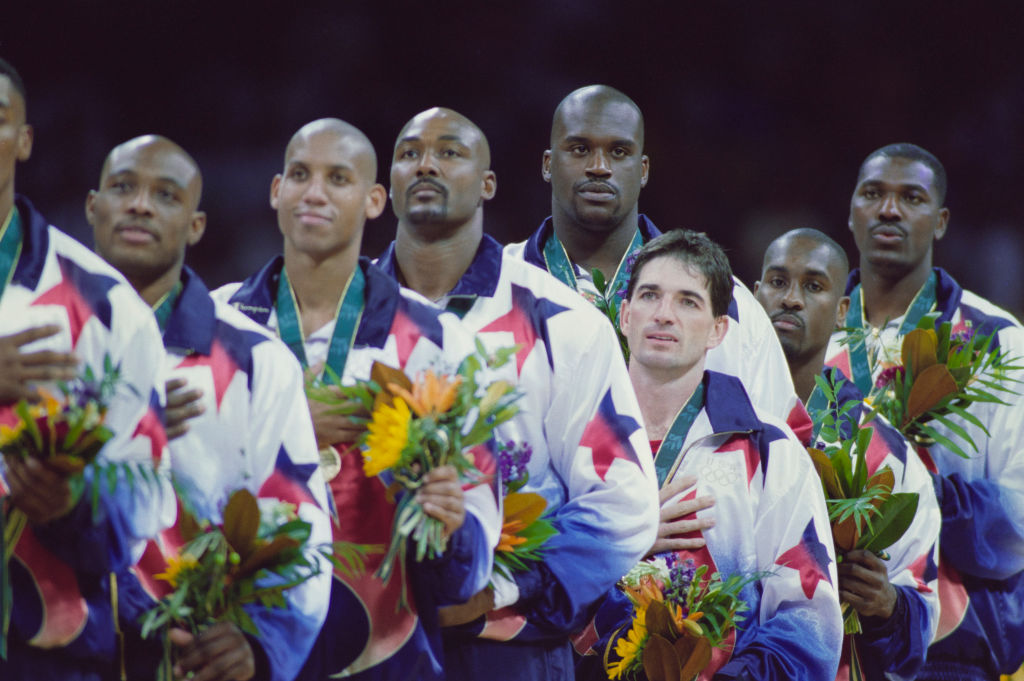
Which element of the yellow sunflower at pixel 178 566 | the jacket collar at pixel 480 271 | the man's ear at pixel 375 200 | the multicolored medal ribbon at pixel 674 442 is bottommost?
the yellow sunflower at pixel 178 566

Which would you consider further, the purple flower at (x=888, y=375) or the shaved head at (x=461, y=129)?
the purple flower at (x=888, y=375)

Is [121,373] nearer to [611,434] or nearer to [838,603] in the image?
[611,434]

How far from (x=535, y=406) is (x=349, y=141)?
2.40 feet

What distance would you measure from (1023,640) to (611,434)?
1.94 metres

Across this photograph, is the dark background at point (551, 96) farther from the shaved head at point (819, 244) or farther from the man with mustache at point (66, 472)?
the man with mustache at point (66, 472)

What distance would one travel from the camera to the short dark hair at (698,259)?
410 centimetres

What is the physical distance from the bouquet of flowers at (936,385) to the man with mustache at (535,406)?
1148mm

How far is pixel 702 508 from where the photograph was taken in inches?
153

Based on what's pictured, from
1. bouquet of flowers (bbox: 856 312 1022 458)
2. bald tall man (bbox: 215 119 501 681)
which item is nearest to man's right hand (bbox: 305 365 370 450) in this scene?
bald tall man (bbox: 215 119 501 681)

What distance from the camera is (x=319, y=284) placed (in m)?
3.61


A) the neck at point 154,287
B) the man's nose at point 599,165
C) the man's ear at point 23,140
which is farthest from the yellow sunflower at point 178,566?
the man's nose at point 599,165

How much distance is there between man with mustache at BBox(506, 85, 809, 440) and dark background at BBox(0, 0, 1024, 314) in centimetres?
162

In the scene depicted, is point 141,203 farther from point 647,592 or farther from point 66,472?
point 647,592

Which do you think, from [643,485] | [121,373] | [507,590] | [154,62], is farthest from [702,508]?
[154,62]
